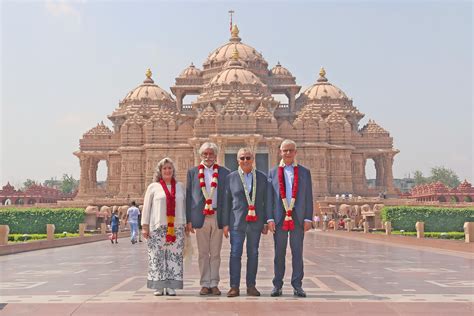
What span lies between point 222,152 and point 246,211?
2463 inches

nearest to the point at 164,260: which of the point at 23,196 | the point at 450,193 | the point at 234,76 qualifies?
the point at 450,193

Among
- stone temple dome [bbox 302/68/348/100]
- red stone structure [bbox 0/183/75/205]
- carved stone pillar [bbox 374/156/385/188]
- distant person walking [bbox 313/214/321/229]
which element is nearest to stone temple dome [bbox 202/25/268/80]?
stone temple dome [bbox 302/68/348/100]

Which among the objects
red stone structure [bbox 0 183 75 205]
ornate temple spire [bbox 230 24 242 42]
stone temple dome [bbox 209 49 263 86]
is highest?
ornate temple spire [bbox 230 24 242 42]

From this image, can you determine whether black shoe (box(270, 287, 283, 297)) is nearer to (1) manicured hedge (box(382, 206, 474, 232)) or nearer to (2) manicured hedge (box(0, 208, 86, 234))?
(2) manicured hedge (box(0, 208, 86, 234))

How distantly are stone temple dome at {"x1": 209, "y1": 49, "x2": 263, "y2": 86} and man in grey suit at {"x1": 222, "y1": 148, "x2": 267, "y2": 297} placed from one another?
73019 mm

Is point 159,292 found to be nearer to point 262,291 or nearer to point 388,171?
point 262,291

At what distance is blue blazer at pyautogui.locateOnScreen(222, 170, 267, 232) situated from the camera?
10.7 meters

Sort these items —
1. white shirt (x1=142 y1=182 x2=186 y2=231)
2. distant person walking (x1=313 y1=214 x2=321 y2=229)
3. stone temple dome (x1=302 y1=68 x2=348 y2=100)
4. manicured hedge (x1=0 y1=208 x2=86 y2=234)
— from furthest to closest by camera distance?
stone temple dome (x1=302 y1=68 x2=348 y2=100) → distant person walking (x1=313 y1=214 x2=321 y2=229) → manicured hedge (x1=0 y1=208 x2=86 y2=234) → white shirt (x1=142 y1=182 x2=186 y2=231)

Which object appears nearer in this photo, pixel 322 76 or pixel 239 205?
pixel 239 205

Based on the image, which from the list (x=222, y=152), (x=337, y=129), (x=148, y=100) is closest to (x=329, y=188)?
(x=337, y=129)

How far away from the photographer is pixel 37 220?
45.5 m

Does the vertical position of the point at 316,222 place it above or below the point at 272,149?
below

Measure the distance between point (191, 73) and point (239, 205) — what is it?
88422 mm

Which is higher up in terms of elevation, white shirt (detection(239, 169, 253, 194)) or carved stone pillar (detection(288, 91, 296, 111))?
carved stone pillar (detection(288, 91, 296, 111))
